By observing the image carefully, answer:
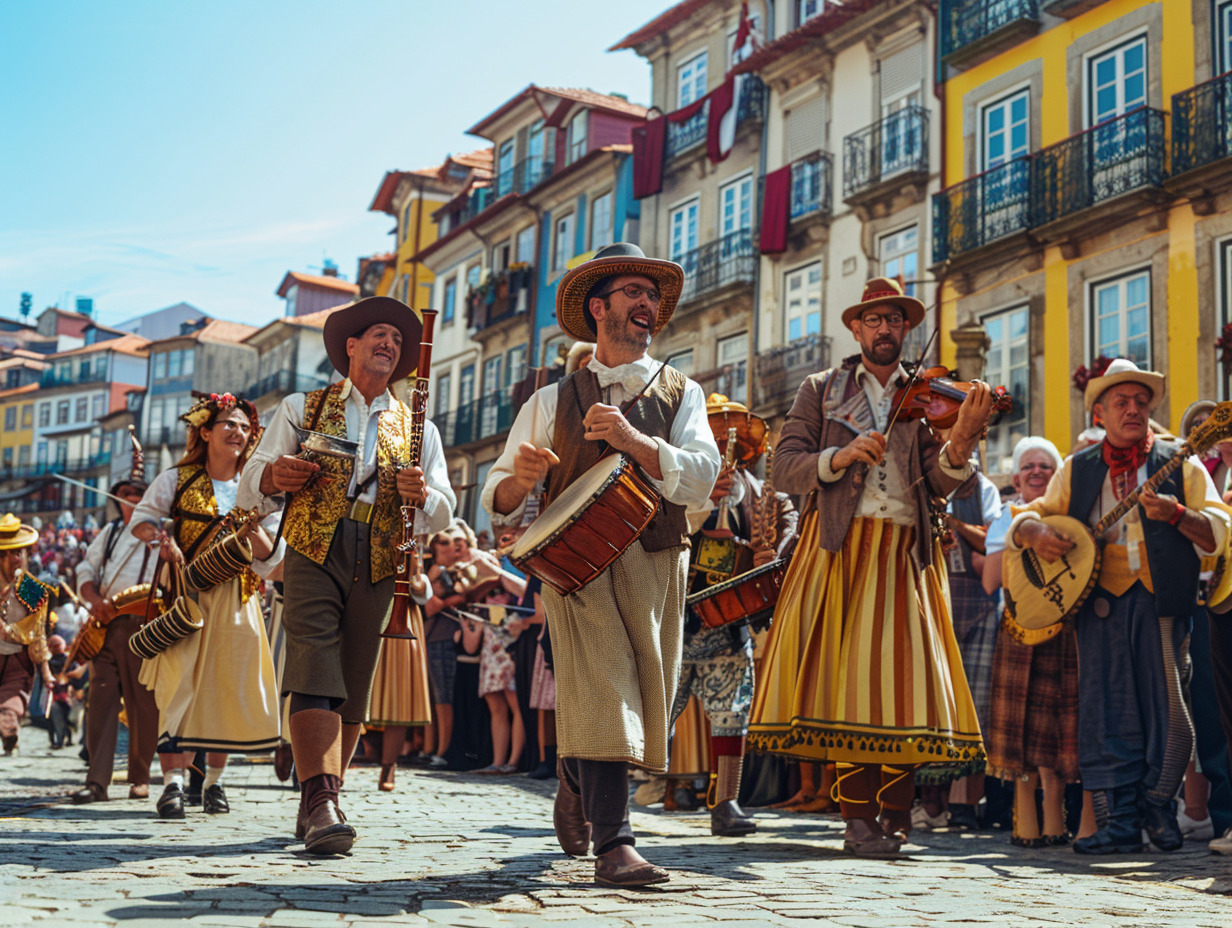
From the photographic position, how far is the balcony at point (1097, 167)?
22.2 metres

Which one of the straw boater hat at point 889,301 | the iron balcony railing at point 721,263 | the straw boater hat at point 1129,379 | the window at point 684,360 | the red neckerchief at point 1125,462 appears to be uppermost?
the iron balcony railing at point 721,263

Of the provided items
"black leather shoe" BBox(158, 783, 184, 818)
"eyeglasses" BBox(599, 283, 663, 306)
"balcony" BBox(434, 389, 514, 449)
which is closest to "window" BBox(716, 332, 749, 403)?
"balcony" BBox(434, 389, 514, 449)

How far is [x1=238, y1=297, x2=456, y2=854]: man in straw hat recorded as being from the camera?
6.18 metres

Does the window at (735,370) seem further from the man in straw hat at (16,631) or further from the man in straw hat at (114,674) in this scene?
the man in straw hat at (114,674)

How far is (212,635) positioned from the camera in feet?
27.1

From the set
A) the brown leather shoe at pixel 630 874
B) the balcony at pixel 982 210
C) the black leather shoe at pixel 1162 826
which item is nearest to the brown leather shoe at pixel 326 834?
the brown leather shoe at pixel 630 874

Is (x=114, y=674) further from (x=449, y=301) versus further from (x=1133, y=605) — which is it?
(x=449, y=301)

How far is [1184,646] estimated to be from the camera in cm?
749

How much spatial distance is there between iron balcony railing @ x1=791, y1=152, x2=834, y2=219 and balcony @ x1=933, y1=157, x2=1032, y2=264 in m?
3.91

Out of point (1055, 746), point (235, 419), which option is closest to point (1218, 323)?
point (1055, 746)

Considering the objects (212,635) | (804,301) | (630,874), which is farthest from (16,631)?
(804,301)

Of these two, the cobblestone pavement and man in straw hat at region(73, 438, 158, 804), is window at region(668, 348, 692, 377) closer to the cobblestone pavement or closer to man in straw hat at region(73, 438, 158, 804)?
man in straw hat at region(73, 438, 158, 804)

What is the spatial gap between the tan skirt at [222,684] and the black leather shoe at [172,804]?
0.75 feet

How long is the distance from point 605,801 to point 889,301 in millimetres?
2903
